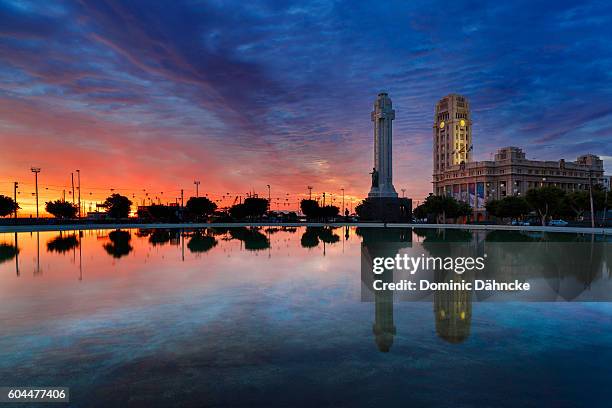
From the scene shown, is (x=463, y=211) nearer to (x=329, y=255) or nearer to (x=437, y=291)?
(x=329, y=255)

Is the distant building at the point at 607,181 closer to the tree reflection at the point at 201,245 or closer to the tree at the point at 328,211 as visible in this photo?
the tree at the point at 328,211

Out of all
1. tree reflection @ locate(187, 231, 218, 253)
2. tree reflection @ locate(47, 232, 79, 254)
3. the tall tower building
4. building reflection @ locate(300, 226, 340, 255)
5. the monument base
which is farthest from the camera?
the tall tower building

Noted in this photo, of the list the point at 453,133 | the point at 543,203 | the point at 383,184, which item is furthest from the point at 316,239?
the point at 453,133

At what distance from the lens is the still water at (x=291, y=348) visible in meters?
6.75

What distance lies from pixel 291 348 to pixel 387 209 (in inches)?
2904

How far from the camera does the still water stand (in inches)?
266

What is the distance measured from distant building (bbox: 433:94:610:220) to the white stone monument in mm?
66542

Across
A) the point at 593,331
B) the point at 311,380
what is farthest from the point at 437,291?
the point at 311,380

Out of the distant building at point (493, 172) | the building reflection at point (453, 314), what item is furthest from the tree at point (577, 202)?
the building reflection at point (453, 314)

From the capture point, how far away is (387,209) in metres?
80.6

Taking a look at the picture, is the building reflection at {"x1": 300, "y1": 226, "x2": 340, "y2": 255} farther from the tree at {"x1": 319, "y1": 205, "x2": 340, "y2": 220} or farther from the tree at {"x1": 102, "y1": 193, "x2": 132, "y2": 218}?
the tree at {"x1": 102, "y1": 193, "x2": 132, "y2": 218}

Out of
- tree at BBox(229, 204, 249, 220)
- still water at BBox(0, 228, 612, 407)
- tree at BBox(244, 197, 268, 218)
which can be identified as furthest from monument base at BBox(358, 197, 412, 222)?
still water at BBox(0, 228, 612, 407)

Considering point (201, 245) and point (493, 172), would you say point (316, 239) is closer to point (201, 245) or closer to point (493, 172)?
point (201, 245)

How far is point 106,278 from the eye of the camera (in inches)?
702
